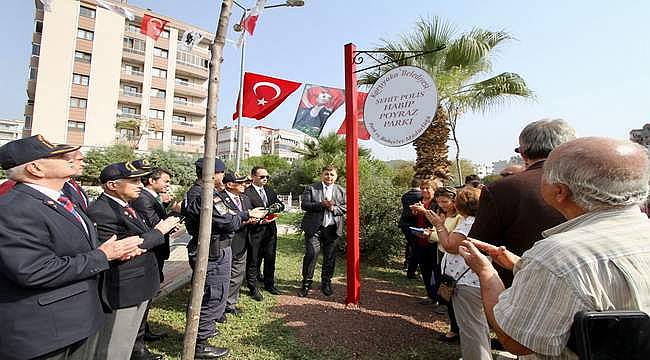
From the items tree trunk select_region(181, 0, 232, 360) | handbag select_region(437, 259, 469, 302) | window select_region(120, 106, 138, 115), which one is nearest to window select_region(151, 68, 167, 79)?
window select_region(120, 106, 138, 115)

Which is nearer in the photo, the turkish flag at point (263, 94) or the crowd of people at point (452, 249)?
the crowd of people at point (452, 249)

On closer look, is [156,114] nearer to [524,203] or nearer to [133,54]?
[133,54]

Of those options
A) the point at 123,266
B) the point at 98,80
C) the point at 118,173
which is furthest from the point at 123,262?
the point at 98,80

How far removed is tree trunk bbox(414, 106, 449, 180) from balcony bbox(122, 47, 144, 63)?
34510 mm

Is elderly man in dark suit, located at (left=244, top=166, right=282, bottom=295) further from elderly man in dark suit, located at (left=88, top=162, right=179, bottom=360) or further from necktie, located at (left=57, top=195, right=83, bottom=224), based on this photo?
necktie, located at (left=57, top=195, right=83, bottom=224)

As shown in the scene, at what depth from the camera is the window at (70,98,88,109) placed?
3117 cm

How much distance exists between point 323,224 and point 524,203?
3.38 meters

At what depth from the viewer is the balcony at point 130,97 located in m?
34.2

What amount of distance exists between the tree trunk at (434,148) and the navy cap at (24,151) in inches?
325

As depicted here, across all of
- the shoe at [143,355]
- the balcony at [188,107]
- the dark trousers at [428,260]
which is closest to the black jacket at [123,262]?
the shoe at [143,355]

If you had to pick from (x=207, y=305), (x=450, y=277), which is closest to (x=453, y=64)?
(x=450, y=277)

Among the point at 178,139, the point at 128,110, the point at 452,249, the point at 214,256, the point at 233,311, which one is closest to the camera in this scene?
the point at 452,249

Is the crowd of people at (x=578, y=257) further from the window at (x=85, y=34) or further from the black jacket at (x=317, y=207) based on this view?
the window at (x=85, y=34)

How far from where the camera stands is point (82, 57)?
1240 inches
